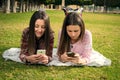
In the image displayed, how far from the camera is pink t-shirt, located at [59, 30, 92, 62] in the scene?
7.57m

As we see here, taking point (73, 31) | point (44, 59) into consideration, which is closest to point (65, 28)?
point (73, 31)

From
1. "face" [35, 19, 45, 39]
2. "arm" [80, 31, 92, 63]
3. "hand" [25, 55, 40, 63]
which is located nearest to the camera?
"hand" [25, 55, 40, 63]

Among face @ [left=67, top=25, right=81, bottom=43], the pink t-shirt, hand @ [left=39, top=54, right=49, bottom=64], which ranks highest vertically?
face @ [left=67, top=25, right=81, bottom=43]

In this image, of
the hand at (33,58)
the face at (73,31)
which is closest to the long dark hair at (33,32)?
the hand at (33,58)

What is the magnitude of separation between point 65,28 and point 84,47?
0.62 m

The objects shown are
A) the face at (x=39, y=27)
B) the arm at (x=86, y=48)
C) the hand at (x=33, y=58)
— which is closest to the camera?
the hand at (x=33, y=58)

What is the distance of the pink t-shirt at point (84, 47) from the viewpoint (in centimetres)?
757

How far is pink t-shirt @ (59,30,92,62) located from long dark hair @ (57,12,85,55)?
0.13 metres

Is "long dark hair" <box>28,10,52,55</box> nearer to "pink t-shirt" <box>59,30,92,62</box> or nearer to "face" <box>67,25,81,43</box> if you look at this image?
"face" <box>67,25,81,43</box>

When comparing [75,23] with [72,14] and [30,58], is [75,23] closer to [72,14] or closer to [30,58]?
[72,14]

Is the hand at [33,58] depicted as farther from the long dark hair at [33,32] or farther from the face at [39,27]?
the face at [39,27]

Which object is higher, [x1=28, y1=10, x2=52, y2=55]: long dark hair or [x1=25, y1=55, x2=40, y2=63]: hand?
[x1=28, y1=10, x2=52, y2=55]: long dark hair

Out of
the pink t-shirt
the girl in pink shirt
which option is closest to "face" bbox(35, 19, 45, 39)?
the girl in pink shirt

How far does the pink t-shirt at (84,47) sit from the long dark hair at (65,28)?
0.42ft
